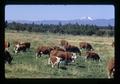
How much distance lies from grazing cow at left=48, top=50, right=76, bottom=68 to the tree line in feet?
0.58

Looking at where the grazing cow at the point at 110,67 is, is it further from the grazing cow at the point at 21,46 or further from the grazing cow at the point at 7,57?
the grazing cow at the point at 7,57

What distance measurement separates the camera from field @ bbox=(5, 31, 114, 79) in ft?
6.89

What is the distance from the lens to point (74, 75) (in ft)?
6.92

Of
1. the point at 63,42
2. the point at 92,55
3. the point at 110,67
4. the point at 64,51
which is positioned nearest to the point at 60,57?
the point at 64,51

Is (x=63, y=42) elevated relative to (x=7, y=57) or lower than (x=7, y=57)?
elevated

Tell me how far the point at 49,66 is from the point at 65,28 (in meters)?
0.33

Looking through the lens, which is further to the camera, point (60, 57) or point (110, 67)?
point (60, 57)

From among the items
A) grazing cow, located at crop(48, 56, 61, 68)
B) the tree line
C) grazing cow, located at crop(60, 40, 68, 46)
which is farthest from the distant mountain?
grazing cow, located at crop(48, 56, 61, 68)

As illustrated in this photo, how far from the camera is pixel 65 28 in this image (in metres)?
2.15

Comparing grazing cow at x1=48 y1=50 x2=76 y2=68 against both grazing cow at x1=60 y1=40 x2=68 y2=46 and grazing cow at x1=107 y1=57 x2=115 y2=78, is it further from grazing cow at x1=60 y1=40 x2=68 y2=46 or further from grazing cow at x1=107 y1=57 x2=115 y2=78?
grazing cow at x1=107 y1=57 x2=115 y2=78

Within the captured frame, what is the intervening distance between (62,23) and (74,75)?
43 cm

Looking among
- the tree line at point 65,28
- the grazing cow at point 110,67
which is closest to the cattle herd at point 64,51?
the grazing cow at point 110,67

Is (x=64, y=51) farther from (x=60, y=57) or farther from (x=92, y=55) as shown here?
(x=92, y=55)

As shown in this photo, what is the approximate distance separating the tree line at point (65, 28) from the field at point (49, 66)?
0.04 m
